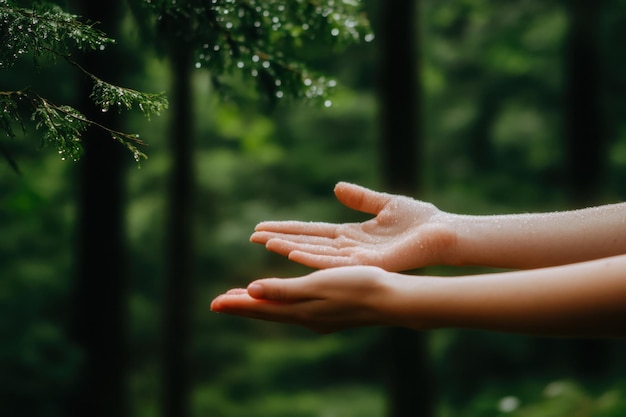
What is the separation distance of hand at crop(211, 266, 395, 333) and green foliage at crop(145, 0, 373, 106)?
3.80 ft

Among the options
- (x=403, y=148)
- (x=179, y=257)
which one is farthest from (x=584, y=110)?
(x=179, y=257)

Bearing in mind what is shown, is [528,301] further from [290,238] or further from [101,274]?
[101,274]

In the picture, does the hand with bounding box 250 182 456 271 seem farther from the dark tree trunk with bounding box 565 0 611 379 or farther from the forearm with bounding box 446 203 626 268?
the dark tree trunk with bounding box 565 0 611 379

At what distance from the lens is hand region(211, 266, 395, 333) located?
6.30 ft

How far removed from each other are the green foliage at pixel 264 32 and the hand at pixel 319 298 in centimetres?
116

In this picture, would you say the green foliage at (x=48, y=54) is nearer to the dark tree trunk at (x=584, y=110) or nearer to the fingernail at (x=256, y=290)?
the fingernail at (x=256, y=290)

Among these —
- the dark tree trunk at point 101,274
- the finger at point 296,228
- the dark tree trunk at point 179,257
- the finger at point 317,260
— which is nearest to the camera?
the finger at point 317,260

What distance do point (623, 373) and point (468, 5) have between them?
5.82 metres

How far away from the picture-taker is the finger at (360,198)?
249 cm

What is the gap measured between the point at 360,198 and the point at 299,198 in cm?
931

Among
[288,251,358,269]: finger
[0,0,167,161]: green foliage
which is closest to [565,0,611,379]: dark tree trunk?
[288,251,358,269]: finger

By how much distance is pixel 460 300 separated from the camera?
6.25 feet

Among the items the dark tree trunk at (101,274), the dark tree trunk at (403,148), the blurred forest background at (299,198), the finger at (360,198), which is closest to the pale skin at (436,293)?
the finger at (360,198)

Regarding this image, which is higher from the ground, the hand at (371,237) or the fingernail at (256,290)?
the hand at (371,237)
